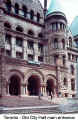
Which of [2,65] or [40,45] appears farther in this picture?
[40,45]

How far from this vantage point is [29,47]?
38.7 metres

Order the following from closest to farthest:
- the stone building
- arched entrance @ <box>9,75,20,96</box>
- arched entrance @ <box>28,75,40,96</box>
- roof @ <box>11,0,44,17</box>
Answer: the stone building, arched entrance @ <box>9,75,20,96</box>, arched entrance @ <box>28,75,40,96</box>, roof @ <box>11,0,44,17</box>

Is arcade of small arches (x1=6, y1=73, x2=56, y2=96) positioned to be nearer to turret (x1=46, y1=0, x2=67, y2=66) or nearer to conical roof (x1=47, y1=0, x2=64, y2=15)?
turret (x1=46, y1=0, x2=67, y2=66)

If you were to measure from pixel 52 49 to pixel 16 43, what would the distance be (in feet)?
26.1

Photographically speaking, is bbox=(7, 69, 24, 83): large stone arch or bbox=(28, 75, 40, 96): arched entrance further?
bbox=(28, 75, 40, 96): arched entrance

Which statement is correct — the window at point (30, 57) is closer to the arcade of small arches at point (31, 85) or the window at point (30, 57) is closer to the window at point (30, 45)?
the window at point (30, 45)

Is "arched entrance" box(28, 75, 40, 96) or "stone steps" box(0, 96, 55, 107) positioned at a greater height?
"arched entrance" box(28, 75, 40, 96)

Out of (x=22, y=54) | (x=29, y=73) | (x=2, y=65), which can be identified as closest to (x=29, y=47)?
(x=22, y=54)

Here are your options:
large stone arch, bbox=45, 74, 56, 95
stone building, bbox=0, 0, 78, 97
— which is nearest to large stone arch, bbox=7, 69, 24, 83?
stone building, bbox=0, 0, 78, 97

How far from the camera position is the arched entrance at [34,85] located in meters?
33.7

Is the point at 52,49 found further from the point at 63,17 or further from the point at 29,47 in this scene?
the point at 63,17

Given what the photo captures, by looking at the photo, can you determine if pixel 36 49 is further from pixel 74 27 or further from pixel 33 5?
pixel 74 27

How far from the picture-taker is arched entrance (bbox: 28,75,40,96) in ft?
111

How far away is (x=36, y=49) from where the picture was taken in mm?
39625
